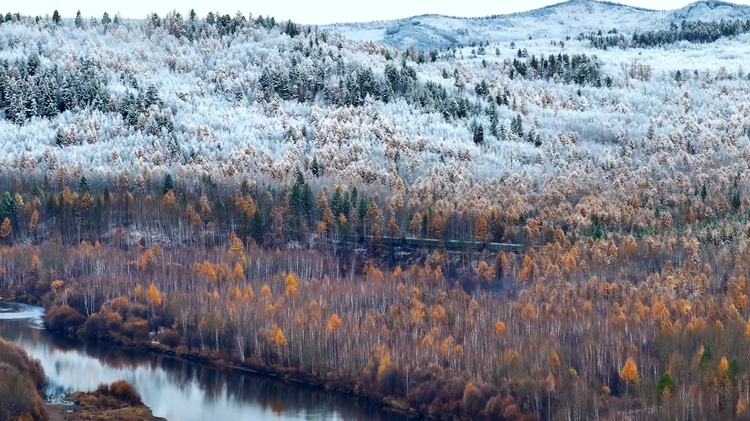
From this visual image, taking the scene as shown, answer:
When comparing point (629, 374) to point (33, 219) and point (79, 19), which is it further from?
point (79, 19)

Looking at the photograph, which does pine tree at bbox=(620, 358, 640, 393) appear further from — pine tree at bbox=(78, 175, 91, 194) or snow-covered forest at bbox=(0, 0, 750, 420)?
pine tree at bbox=(78, 175, 91, 194)

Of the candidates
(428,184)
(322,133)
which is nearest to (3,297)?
(428,184)

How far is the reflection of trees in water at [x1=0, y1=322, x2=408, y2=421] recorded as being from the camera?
198 ft

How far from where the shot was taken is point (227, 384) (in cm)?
6600

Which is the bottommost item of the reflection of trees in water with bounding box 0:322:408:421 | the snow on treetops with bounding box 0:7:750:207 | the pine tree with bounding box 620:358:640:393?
the reflection of trees in water with bounding box 0:322:408:421

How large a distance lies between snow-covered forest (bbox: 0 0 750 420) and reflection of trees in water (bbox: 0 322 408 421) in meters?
1.57

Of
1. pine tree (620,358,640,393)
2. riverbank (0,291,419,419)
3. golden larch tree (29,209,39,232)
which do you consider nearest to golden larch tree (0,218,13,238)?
golden larch tree (29,209,39,232)

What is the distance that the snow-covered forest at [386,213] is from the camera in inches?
2464

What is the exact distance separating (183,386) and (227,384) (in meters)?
2.62

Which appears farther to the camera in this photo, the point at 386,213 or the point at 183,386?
the point at 386,213

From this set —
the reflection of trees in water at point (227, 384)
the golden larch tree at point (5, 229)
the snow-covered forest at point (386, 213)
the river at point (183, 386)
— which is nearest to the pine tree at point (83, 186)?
the snow-covered forest at point (386, 213)

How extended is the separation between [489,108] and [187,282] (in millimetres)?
79966

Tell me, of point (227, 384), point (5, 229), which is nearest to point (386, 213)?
point (5, 229)

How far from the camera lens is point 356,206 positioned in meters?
109
